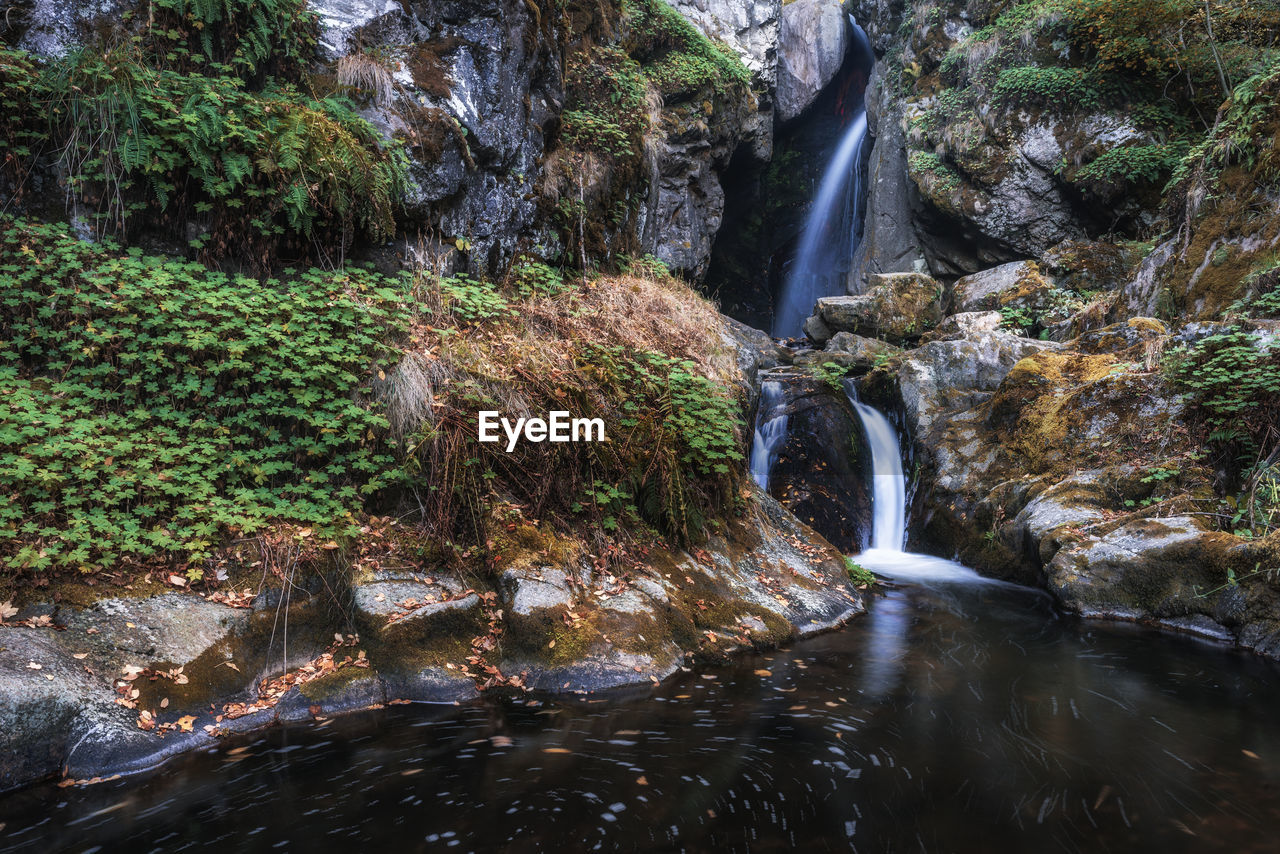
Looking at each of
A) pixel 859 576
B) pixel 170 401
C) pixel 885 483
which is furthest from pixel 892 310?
pixel 170 401

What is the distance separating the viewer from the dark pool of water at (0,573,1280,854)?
2895 mm

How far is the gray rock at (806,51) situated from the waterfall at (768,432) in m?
13.1

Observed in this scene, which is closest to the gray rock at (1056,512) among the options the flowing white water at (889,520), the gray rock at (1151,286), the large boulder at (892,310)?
the flowing white water at (889,520)

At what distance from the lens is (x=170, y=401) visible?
4699 millimetres

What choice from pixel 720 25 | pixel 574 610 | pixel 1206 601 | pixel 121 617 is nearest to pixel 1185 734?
pixel 1206 601

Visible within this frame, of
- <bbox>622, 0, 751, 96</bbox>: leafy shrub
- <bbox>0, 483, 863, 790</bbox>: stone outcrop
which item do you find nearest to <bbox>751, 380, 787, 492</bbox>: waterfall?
<bbox>0, 483, 863, 790</bbox>: stone outcrop

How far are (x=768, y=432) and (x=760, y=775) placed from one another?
295 inches

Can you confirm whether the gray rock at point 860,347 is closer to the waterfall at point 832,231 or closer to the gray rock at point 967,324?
the gray rock at point 967,324

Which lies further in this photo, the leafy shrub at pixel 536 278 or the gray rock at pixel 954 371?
the gray rock at pixel 954 371

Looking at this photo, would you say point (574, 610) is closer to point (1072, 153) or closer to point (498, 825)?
point (498, 825)

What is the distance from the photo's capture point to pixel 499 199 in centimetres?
766

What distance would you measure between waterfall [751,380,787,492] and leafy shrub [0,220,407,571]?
6488 millimetres

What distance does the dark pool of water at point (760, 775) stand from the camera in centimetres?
289

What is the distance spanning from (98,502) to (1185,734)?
23.1 feet
